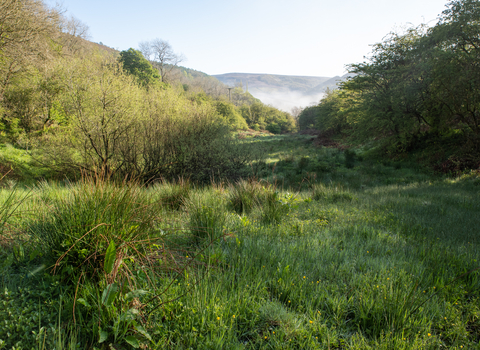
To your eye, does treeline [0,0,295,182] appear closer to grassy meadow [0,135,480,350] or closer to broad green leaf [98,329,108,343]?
grassy meadow [0,135,480,350]

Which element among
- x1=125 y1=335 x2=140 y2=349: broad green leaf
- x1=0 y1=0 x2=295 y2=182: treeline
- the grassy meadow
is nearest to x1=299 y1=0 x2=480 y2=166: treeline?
x1=0 y1=0 x2=295 y2=182: treeline

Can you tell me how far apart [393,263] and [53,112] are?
18.9m

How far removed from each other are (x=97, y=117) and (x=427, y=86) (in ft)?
63.0

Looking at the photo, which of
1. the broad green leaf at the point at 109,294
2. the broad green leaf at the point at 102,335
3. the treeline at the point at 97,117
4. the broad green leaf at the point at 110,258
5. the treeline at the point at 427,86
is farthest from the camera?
the treeline at the point at 427,86

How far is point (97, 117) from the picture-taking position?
368 inches

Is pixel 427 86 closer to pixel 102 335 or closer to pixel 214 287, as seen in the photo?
pixel 214 287

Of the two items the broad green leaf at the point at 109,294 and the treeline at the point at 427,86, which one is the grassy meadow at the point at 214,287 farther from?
the treeline at the point at 427,86

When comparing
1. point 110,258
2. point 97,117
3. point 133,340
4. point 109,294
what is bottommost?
point 133,340

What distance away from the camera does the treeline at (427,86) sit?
12375 mm

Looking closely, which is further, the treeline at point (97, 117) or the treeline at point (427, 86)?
the treeline at point (427, 86)

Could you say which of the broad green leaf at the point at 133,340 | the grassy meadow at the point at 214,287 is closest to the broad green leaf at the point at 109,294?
the grassy meadow at the point at 214,287

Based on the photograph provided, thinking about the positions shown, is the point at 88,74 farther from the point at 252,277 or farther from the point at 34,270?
the point at 252,277

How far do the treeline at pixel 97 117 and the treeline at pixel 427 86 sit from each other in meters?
11.8

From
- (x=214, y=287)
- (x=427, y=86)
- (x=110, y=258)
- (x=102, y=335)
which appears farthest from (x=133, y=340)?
(x=427, y=86)
